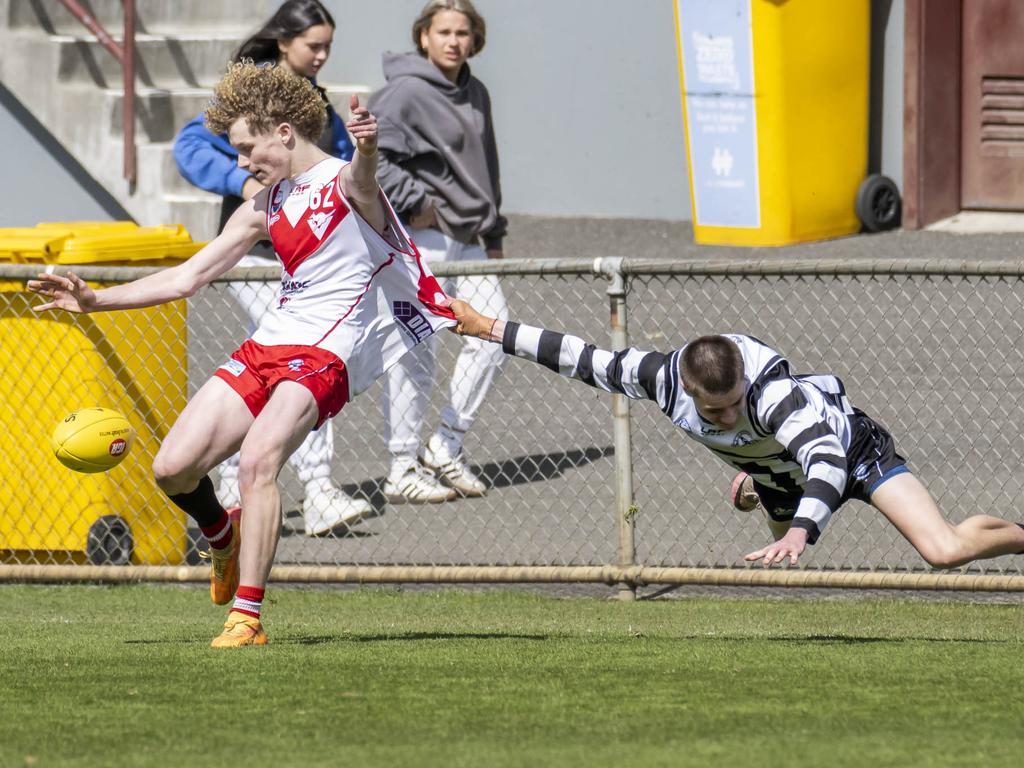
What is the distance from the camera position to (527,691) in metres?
5.03

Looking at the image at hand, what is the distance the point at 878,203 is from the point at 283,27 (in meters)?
6.71

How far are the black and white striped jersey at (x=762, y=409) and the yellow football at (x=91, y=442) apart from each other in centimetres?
150

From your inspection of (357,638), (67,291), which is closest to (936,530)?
(357,638)

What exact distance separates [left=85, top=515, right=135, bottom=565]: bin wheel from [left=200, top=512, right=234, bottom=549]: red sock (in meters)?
1.45

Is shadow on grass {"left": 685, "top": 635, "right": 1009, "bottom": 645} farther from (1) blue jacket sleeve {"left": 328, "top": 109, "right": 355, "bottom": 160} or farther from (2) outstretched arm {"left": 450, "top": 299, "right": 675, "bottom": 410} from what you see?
(1) blue jacket sleeve {"left": 328, "top": 109, "right": 355, "bottom": 160}

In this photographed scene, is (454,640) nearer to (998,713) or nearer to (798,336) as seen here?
(998,713)

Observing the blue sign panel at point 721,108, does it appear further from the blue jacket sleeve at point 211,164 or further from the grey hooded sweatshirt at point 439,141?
the blue jacket sleeve at point 211,164

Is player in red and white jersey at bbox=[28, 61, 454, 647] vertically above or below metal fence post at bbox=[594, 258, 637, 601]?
above

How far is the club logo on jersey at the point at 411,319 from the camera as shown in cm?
624

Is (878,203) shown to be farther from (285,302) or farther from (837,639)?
(285,302)

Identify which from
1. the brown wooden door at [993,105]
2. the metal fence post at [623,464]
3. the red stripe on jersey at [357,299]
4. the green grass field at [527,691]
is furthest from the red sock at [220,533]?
the brown wooden door at [993,105]

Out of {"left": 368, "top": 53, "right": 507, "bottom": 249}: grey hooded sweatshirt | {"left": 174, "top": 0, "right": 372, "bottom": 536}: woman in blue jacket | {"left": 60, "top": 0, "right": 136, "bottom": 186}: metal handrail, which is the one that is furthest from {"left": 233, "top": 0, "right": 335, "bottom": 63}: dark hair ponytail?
{"left": 60, "top": 0, "right": 136, "bottom": 186}: metal handrail

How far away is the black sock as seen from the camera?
625 centimetres

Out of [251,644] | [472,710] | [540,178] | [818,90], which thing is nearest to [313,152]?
[251,644]
